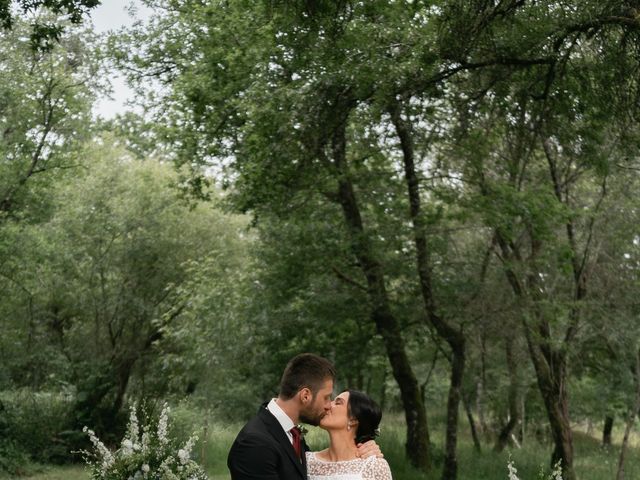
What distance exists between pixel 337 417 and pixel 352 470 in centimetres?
33

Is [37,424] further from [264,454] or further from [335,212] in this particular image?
[264,454]

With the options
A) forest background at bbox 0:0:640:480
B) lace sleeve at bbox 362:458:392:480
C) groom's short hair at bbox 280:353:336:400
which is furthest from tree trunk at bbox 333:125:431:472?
groom's short hair at bbox 280:353:336:400

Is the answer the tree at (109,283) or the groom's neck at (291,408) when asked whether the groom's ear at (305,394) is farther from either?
the tree at (109,283)

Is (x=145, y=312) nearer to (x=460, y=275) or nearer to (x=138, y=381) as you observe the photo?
(x=138, y=381)

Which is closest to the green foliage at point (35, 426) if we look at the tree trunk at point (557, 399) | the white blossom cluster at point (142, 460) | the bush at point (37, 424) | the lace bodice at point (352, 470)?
the bush at point (37, 424)

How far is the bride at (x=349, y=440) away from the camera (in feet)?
18.1

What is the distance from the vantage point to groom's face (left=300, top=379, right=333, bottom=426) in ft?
16.0

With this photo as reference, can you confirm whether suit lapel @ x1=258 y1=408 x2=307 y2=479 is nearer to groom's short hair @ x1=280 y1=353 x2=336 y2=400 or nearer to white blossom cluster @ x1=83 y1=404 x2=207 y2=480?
groom's short hair @ x1=280 y1=353 x2=336 y2=400

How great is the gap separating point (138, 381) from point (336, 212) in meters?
7.24

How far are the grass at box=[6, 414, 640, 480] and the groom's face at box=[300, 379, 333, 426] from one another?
12765 mm

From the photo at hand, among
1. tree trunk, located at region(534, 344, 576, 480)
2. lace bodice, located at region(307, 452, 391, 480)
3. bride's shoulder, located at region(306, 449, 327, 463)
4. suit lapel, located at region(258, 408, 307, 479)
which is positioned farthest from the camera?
tree trunk, located at region(534, 344, 576, 480)

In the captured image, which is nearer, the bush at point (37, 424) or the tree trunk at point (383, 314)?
the tree trunk at point (383, 314)

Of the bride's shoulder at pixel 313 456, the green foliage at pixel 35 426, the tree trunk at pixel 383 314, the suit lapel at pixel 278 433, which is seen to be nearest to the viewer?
the suit lapel at pixel 278 433

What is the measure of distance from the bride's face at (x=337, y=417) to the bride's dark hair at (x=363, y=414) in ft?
0.10
